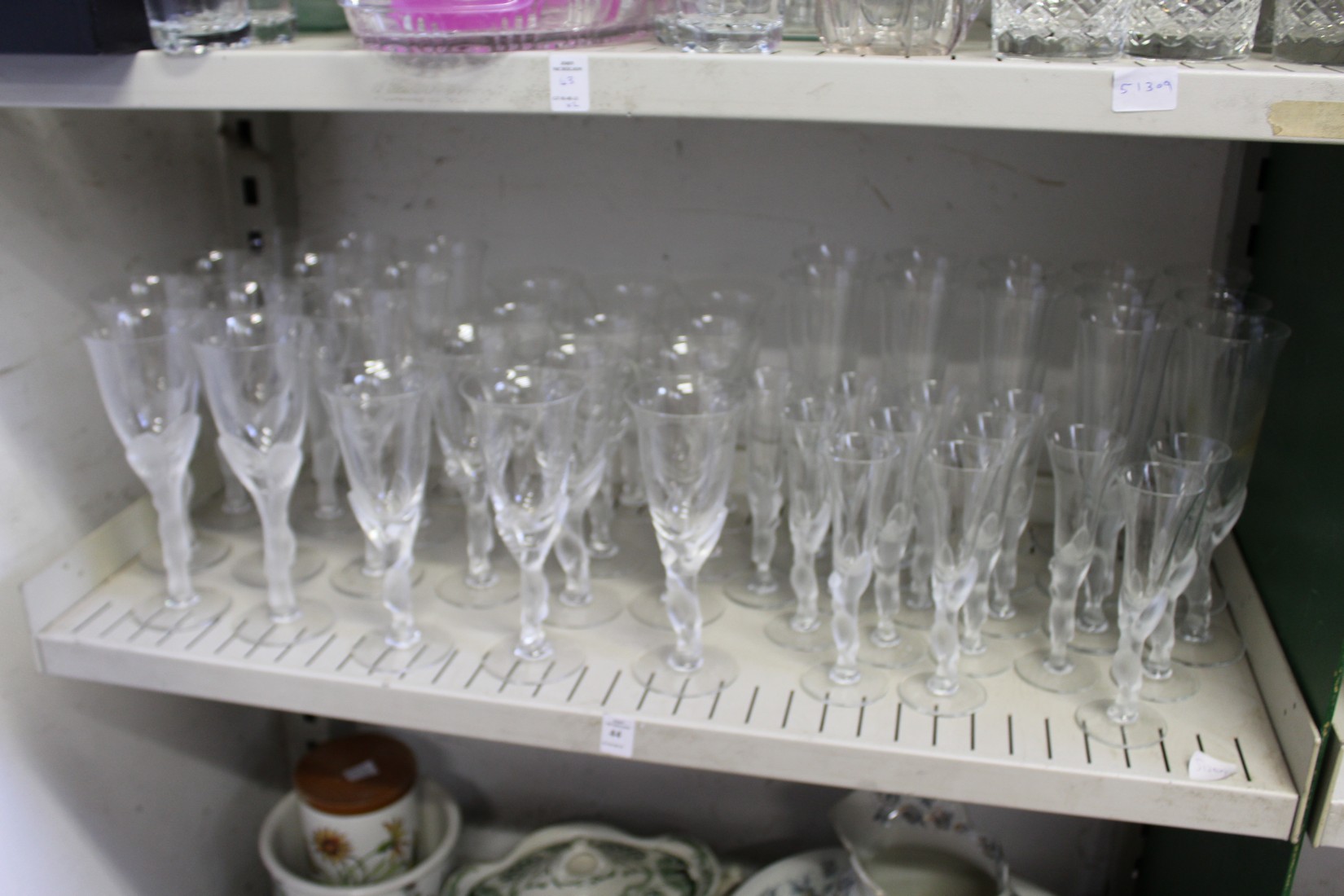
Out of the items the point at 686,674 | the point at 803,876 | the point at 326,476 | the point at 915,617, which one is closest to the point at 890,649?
the point at 915,617

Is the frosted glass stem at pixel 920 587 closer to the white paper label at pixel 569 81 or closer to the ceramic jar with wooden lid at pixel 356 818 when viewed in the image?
the white paper label at pixel 569 81

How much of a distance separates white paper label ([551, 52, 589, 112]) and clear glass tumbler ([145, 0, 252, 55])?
0.86 ft

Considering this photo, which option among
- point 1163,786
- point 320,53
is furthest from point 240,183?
point 1163,786

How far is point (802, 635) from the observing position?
983mm

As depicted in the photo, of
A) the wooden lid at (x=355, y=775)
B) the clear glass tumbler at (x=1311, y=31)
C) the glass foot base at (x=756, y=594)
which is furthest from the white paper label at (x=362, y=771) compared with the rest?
the clear glass tumbler at (x=1311, y=31)

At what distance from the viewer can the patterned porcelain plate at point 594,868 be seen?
1246 mm

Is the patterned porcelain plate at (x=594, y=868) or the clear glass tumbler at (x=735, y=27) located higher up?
the clear glass tumbler at (x=735, y=27)

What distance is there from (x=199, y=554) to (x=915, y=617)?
692 mm

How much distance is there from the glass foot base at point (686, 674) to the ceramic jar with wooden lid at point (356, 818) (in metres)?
0.45

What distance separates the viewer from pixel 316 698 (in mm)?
936

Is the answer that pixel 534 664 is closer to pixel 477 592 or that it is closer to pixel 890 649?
pixel 477 592

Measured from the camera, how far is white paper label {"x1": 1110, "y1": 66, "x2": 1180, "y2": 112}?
0.67 meters

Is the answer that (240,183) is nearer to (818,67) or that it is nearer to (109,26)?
(109,26)

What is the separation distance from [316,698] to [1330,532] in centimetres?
79
